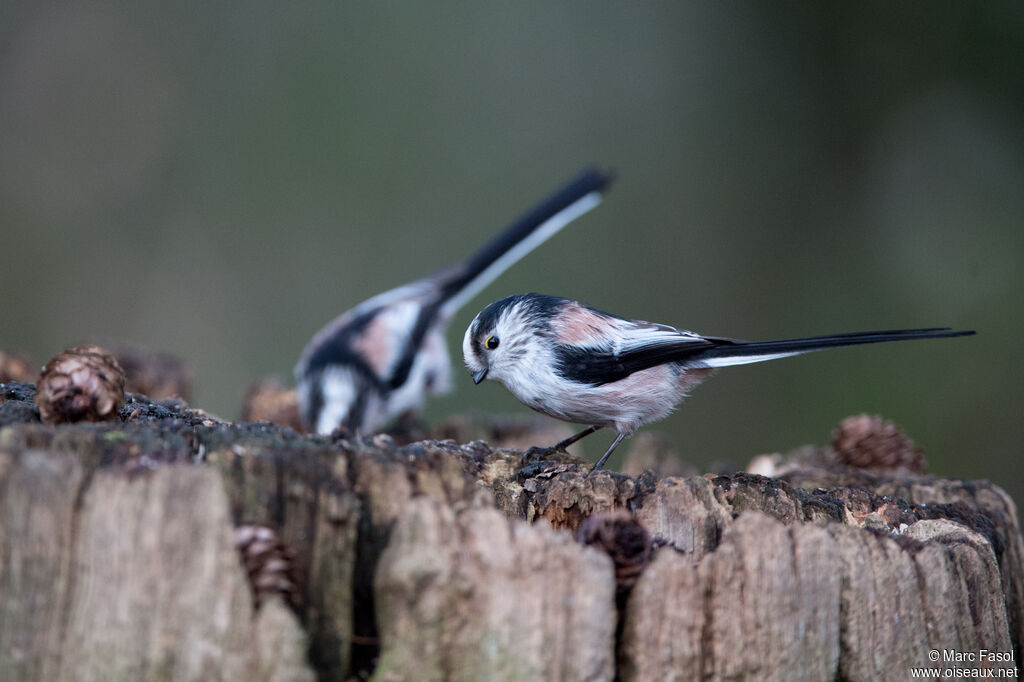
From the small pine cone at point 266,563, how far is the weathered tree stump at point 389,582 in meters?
0.02

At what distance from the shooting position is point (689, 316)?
7.55 m

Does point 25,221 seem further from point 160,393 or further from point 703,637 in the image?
point 703,637

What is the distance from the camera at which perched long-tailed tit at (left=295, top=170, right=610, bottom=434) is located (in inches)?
217

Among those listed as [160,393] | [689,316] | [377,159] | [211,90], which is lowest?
[160,393]

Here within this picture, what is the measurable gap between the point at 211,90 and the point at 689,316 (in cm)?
490

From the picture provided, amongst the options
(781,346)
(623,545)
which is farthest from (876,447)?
(623,545)

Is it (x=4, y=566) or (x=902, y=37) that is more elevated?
(x=902, y=37)

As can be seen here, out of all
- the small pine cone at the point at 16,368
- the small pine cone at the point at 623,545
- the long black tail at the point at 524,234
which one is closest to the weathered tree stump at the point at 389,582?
the small pine cone at the point at 623,545

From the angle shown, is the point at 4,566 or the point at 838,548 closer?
the point at 4,566

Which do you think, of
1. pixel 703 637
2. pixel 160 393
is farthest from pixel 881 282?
pixel 703 637

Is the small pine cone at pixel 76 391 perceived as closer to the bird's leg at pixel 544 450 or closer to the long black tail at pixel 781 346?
the bird's leg at pixel 544 450

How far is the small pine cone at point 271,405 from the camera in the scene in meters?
4.97

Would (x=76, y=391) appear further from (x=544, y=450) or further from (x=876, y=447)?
(x=876, y=447)

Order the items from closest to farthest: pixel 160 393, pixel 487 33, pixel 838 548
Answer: pixel 838 548 → pixel 160 393 → pixel 487 33
